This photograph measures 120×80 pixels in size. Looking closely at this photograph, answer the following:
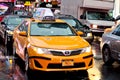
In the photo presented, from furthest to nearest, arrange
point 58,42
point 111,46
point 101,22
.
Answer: point 101,22 → point 111,46 → point 58,42

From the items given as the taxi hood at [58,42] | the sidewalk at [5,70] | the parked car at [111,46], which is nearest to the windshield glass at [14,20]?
the sidewalk at [5,70]

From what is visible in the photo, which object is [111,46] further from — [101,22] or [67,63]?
[101,22]

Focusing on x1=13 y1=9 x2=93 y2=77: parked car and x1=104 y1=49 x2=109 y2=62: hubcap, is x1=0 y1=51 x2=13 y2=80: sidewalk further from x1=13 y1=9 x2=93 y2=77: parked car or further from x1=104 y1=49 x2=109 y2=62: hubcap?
x1=104 y1=49 x2=109 y2=62: hubcap

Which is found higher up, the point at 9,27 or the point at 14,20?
the point at 14,20

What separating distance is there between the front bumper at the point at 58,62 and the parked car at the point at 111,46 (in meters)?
1.78

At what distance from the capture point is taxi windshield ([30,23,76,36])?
37.6 feet

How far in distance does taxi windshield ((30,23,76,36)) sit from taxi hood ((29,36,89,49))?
1.25 ft

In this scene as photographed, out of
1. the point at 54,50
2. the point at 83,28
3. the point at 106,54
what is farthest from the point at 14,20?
the point at 54,50

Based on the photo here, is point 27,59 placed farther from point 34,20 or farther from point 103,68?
point 103,68

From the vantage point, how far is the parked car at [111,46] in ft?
38.7

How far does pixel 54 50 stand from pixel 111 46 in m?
2.66

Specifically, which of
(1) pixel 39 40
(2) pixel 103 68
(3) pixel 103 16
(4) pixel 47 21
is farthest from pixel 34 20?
(3) pixel 103 16

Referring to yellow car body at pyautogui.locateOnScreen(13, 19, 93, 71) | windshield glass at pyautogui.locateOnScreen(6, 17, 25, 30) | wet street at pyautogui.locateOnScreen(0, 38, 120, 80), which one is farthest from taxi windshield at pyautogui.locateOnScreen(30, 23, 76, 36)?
windshield glass at pyautogui.locateOnScreen(6, 17, 25, 30)

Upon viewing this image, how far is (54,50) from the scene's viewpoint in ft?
33.3
